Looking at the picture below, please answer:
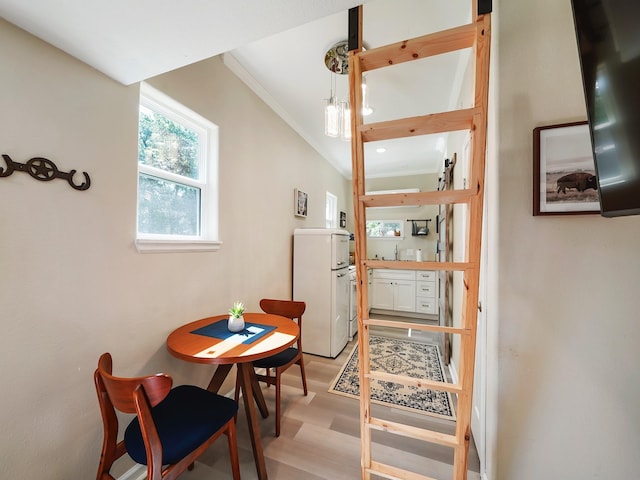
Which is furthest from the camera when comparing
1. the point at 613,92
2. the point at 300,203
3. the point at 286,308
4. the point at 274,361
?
the point at 300,203

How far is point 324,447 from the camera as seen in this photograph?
1.61 metres

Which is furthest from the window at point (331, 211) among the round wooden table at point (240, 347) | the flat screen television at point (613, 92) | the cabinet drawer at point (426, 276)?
the flat screen television at point (613, 92)

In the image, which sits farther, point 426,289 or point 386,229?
point 386,229

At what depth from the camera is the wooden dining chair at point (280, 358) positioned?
5.90 feet

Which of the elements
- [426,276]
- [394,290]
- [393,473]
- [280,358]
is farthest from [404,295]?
[393,473]

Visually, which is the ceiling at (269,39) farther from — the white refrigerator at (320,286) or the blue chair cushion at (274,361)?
the blue chair cushion at (274,361)

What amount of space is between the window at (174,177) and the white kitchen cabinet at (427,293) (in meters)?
3.64

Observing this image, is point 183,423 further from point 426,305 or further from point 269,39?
point 426,305

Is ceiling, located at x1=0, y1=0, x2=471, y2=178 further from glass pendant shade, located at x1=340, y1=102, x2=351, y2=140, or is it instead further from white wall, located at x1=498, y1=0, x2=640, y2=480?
white wall, located at x1=498, y1=0, x2=640, y2=480

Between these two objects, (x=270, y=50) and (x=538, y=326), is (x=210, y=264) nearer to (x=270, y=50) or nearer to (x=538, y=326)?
(x=270, y=50)

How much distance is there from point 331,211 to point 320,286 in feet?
7.25

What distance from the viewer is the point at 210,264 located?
75.4 inches

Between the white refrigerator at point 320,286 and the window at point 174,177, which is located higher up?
the window at point 174,177

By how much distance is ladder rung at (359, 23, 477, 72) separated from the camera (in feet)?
3.27
